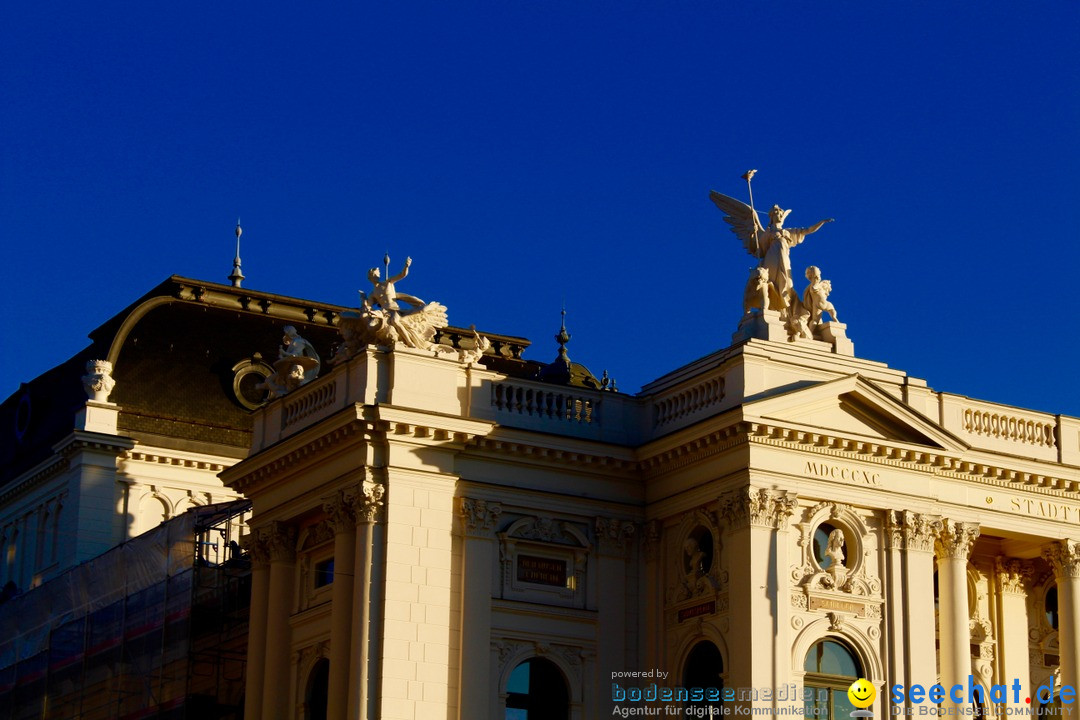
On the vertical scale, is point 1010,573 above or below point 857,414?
below

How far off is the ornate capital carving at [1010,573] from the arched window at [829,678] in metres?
5.77

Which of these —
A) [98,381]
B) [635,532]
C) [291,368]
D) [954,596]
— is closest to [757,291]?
[635,532]

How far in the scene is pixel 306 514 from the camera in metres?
43.2

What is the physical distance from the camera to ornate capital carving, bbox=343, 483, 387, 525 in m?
40.3

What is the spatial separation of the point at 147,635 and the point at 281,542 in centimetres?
638

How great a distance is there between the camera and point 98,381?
56625mm

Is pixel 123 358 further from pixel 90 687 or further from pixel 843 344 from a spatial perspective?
pixel 843 344

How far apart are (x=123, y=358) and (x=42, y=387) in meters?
5.68

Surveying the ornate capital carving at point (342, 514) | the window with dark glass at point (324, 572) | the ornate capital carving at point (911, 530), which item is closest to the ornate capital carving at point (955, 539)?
the ornate capital carving at point (911, 530)

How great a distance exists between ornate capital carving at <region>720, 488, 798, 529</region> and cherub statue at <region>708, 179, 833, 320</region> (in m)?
4.95

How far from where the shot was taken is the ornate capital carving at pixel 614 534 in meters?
42.8

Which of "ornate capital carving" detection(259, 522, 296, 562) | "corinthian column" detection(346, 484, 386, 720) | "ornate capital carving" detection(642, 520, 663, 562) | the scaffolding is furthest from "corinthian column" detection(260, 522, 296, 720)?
"ornate capital carving" detection(642, 520, 663, 562)

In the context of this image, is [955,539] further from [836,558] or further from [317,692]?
[317,692]

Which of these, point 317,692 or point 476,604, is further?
point 317,692
